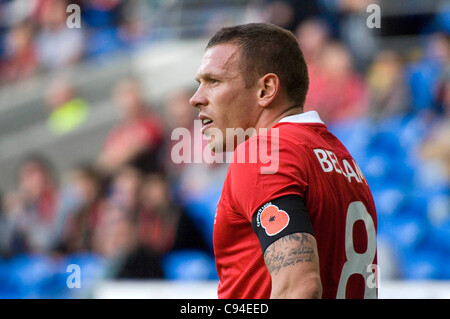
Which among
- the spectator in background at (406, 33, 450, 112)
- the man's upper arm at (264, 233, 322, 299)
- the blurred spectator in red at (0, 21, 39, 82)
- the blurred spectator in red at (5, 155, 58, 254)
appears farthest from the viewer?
the blurred spectator in red at (0, 21, 39, 82)

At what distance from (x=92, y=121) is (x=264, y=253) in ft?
26.3

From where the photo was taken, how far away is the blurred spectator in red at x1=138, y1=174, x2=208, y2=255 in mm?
6609

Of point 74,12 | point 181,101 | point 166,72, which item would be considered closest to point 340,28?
point 181,101

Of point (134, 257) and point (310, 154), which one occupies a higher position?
point (310, 154)

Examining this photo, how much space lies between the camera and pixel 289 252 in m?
1.73

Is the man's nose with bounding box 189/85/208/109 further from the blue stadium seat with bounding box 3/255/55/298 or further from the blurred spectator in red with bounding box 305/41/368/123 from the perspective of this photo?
the blue stadium seat with bounding box 3/255/55/298

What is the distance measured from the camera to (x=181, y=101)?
7.86 metres

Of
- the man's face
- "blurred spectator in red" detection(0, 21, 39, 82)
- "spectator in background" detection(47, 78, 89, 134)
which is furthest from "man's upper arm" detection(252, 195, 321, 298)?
"blurred spectator in red" detection(0, 21, 39, 82)

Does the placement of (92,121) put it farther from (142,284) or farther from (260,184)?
(260,184)

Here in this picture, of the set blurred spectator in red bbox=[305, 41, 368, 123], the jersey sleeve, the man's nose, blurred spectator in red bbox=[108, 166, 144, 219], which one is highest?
blurred spectator in red bbox=[305, 41, 368, 123]

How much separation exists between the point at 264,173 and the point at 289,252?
0.74ft

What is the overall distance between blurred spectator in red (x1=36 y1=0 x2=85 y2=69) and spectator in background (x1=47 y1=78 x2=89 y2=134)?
33 centimetres

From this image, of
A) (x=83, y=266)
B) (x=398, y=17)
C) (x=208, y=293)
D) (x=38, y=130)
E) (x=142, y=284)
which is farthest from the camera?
(x=38, y=130)

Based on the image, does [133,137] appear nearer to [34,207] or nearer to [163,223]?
[34,207]
